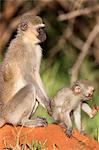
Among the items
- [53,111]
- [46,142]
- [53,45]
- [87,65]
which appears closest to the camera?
[46,142]

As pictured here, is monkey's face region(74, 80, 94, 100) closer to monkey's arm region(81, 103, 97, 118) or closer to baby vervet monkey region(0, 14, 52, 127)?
monkey's arm region(81, 103, 97, 118)

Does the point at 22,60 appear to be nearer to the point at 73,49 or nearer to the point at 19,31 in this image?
the point at 19,31

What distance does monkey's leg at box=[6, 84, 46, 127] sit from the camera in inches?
331

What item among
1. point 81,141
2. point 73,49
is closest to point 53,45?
point 73,49

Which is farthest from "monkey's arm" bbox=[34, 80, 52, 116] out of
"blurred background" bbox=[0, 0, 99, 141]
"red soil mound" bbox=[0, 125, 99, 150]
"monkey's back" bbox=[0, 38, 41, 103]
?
"blurred background" bbox=[0, 0, 99, 141]

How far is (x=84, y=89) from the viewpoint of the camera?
8.16 metres

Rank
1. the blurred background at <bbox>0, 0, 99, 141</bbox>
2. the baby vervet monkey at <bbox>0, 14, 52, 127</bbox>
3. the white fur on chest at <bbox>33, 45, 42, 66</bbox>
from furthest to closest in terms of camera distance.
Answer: the blurred background at <bbox>0, 0, 99, 141</bbox> < the white fur on chest at <bbox>33, 45, 42, 66</bbox> < the baby vervet monkey at <bbox>0, 14, 52, 127</bbox>

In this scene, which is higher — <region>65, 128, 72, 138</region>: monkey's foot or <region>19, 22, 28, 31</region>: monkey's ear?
<region>19, 22, 28, 31</region>: monkey's ear

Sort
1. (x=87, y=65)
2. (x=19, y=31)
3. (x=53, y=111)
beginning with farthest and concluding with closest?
(x=87, y=65) < (x=19, y=31) < (x=53, y=111)

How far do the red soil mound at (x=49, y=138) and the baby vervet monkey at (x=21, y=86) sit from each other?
0.50ft

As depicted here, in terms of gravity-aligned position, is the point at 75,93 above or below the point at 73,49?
below

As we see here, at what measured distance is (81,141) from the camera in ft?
26.1

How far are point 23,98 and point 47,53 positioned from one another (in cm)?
990

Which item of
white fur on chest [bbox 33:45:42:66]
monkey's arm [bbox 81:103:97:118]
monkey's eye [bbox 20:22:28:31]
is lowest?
monkey's arm [bbox 81:103:97:118]
